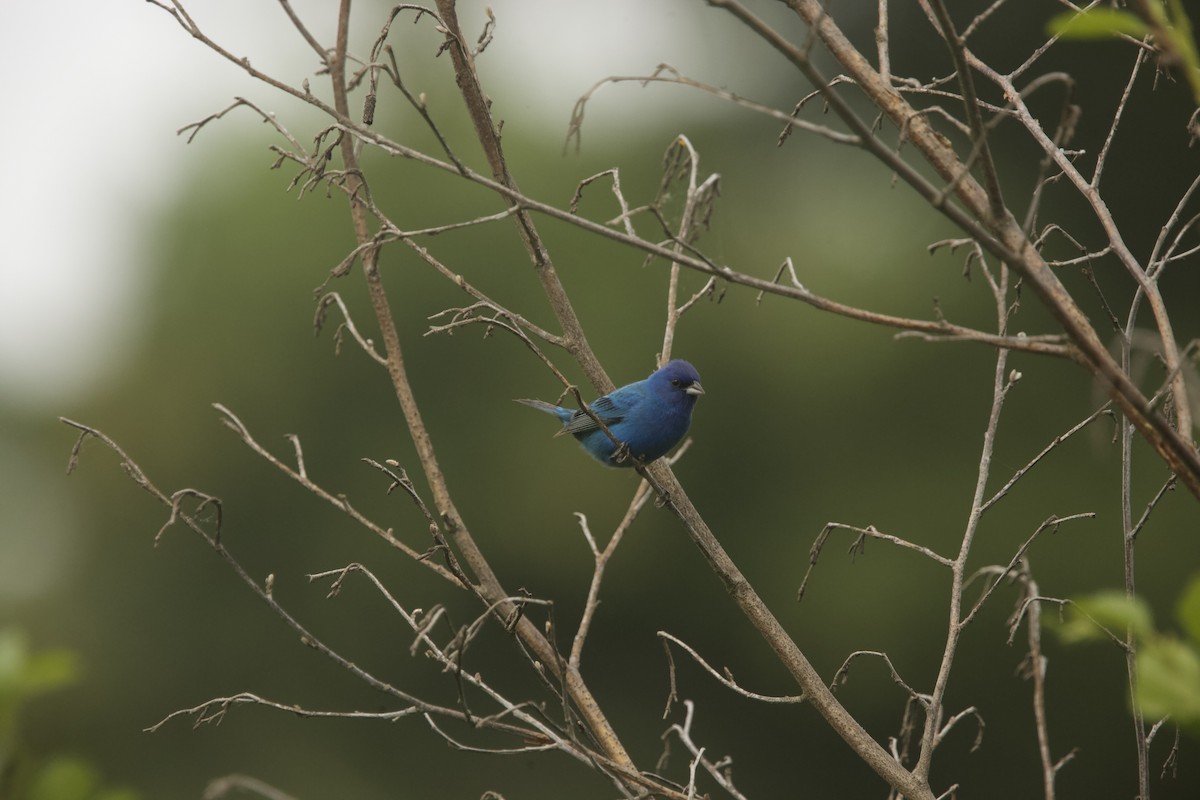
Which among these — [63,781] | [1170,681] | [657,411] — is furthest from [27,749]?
[657,411]

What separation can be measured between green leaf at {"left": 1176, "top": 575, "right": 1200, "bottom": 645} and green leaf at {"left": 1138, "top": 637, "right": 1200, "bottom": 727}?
0.02m

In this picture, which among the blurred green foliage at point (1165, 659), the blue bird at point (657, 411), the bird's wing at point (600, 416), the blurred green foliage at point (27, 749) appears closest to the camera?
the blurred green foliage at point (1165, 659)

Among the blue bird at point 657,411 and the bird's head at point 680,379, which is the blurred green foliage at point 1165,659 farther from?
the bird's head at point 680,379

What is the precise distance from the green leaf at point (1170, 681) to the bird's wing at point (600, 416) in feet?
9.81

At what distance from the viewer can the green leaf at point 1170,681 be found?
0.98 m

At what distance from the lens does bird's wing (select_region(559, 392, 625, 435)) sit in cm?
451

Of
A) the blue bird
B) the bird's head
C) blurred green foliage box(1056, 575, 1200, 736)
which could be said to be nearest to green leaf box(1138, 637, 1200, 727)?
blurred green foliage box(1056, 575, 1200, 736)

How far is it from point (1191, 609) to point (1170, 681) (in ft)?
0.22

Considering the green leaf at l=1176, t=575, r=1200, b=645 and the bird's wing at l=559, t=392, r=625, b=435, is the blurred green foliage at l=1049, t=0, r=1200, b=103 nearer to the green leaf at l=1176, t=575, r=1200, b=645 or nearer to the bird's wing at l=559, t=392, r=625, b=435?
the green leaf at l=1176, t=575, r=1200, b=645

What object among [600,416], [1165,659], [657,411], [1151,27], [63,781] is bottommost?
[657,411]

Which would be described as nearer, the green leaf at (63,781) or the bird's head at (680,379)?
the green leaf at (63,781)

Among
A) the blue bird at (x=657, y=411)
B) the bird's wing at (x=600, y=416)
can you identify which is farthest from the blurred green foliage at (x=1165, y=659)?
the blue bird at (x=657, y=411)

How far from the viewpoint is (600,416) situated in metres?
4.87

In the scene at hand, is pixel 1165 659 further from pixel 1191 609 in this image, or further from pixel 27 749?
pixel 27 749
